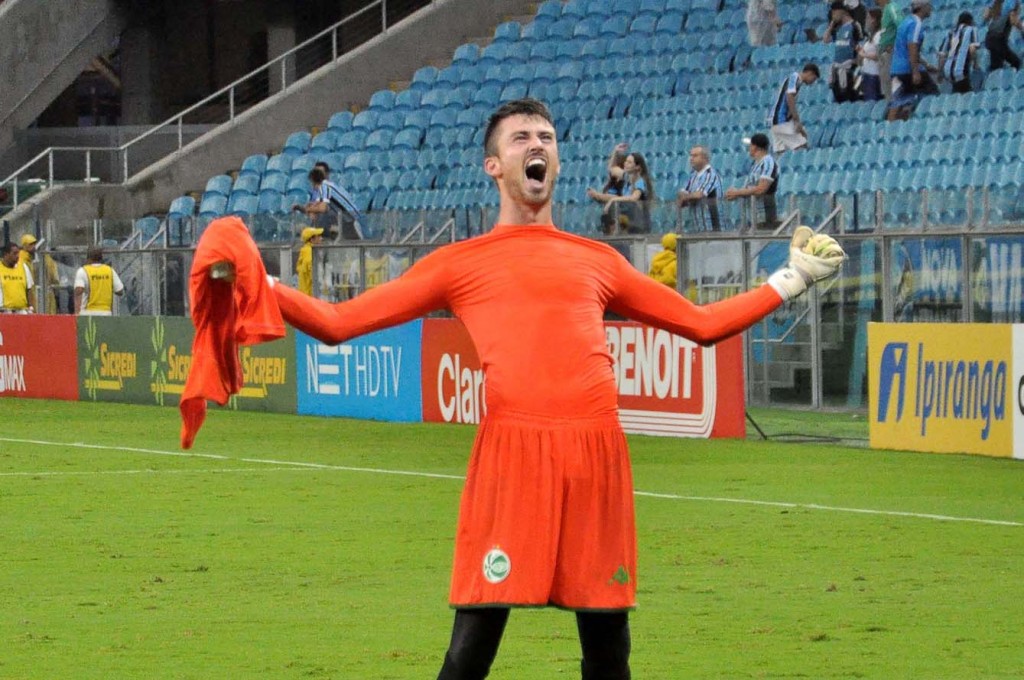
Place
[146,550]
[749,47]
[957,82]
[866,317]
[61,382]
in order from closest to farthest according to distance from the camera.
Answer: [146,550] < [866,317] < [957,82] < [61,382] < [749,47]

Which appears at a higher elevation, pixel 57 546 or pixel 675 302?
pixel 675 302

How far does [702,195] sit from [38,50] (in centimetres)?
2314

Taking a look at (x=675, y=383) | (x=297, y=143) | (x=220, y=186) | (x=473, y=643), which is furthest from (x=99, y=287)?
(x=473, y=643)

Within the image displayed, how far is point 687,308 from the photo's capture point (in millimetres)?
6000

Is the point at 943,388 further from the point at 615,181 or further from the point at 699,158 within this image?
the point at 615,181

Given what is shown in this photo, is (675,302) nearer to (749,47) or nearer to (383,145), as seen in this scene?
(749,47)

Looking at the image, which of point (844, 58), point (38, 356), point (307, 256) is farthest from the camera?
point (38, 356)

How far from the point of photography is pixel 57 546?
12.5 m

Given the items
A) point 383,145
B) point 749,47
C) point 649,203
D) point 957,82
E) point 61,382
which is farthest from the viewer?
point 383,145

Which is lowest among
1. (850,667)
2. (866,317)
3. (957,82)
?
(850,667)

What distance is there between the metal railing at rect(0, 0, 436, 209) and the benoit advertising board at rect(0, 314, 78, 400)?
9761 mm

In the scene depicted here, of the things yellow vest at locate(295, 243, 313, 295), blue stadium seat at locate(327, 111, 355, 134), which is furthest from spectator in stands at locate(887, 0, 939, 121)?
blue stadium seat at locate(327, 111, 355, 134)

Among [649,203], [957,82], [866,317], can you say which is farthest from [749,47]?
[866,317]

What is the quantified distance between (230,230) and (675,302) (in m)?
1.35
